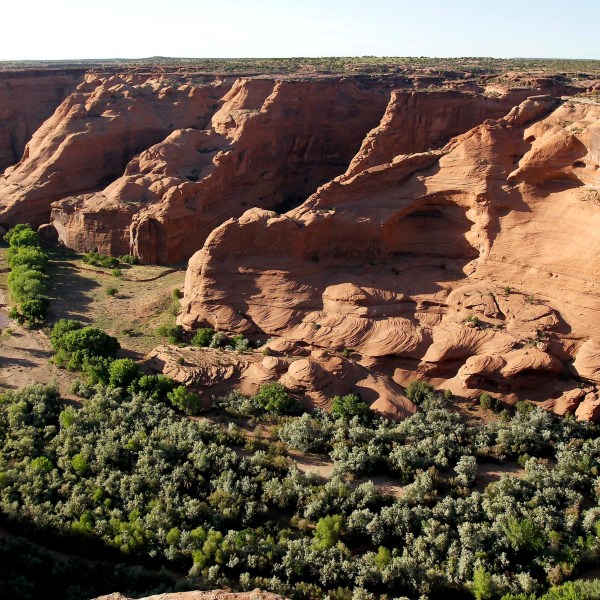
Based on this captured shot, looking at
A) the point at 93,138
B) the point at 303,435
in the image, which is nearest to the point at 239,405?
the point at 303,435

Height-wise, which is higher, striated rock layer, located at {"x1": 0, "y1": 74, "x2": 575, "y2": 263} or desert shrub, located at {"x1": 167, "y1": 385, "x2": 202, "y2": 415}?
striated rock layer, located at {"x1": 0, "y1": 74, "x2": 575, "y2": 263}

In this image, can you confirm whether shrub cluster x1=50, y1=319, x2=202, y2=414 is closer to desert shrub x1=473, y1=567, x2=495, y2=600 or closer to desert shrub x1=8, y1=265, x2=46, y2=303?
desert shrub x1=8, y1=265, x2=46, y2=303

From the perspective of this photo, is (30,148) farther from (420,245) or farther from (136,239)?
(420,245)

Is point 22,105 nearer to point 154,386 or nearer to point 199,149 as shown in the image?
point 199,149

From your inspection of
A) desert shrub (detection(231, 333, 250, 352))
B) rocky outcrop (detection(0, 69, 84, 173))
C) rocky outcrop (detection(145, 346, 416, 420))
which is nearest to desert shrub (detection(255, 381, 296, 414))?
rocky outcrop (detection(145, 346, 416, 420))

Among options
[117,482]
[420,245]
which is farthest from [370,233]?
[117,482]

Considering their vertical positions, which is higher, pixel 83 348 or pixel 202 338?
pixel 202 338
